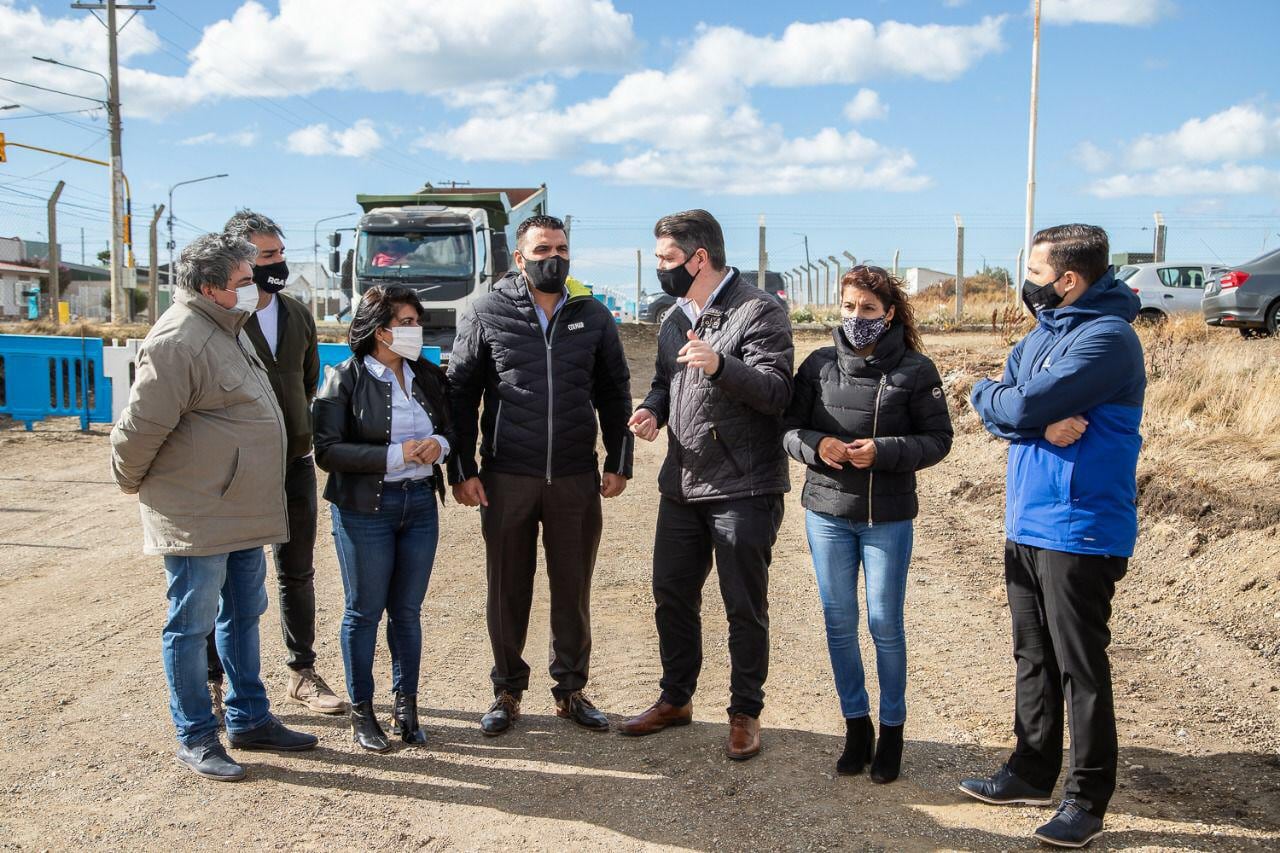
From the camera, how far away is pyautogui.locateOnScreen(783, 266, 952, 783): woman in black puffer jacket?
4.03m

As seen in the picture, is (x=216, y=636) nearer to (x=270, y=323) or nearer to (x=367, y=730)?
(x=367, y=730)

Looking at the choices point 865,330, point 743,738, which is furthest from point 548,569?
point 865,330

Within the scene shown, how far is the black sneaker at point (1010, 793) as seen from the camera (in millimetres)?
3867

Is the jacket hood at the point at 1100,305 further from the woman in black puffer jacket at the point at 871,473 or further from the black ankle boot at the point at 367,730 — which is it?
the black ankle boot at the point at 367,730

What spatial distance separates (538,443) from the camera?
4.58m

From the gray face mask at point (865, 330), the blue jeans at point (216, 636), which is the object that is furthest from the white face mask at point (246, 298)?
the gray face mask at point (865, 330)

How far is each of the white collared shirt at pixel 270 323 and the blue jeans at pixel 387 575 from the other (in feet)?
3.00

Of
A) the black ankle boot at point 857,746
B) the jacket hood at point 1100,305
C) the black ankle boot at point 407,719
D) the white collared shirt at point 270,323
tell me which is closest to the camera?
the jacket hood at point 1100,305

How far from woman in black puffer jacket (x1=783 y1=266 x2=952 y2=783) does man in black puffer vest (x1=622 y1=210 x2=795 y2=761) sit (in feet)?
0.76

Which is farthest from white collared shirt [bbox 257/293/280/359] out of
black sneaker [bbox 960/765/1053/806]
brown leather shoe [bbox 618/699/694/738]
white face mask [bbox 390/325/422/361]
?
black sneaker [bbox 960/765/1053/806]

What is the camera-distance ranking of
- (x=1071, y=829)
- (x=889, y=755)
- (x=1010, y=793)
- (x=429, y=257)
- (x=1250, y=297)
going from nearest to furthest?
(x=1071, y=829) < (x=1010, y=793) < (x=889, y=755) < (x=1250, y=297) < (x=429, y=257)

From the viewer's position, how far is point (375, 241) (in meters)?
19.4

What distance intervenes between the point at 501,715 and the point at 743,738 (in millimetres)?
1046

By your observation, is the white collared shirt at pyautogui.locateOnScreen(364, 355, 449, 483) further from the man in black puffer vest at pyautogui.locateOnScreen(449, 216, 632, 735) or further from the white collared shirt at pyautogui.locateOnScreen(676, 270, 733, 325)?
the white collared shirt at pyautogui.locateOnScreen(676, 270, 733, 325)
